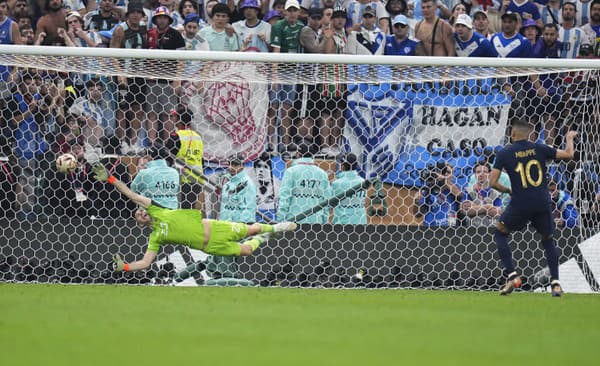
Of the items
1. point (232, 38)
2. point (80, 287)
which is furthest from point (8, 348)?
point (232, 38)

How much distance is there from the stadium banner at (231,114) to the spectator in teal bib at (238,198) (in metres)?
0.33

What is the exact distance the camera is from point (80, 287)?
12078 mm

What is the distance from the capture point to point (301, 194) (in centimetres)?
1369

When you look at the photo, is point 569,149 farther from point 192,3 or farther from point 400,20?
A: point 192,3

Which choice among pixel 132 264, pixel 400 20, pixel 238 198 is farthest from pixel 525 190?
pixel 400 20

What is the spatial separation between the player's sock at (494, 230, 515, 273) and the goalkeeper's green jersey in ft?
11.0

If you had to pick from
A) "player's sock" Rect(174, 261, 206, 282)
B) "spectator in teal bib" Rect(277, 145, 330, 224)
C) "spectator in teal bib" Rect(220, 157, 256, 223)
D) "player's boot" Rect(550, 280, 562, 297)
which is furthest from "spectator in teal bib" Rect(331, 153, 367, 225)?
"player's boot" Rect(550, 280, 562, 297)

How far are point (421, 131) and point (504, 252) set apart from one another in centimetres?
256

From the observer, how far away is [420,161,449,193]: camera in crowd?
1389 cm

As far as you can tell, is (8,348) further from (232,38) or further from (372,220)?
(232,38)

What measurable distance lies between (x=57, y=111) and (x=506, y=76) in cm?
558

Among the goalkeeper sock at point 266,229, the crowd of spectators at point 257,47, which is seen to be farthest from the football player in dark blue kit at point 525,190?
the goalkeeper sock at point 266,229

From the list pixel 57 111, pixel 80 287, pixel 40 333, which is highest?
pixel 57 111

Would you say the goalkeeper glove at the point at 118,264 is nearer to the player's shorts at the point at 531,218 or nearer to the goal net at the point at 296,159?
the goal net at the point at 296,159
